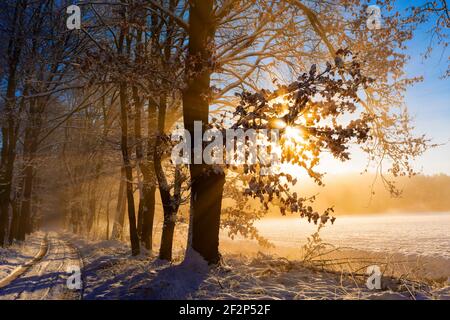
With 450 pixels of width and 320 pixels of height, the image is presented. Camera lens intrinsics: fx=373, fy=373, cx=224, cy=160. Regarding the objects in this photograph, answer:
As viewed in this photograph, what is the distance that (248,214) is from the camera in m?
14.8

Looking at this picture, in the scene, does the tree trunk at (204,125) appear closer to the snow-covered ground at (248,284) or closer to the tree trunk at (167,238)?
the snow-covered ground at (248,284)

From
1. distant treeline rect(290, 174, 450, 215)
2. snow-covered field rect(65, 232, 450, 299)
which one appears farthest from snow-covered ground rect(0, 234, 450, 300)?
distant treeline rect(290, 174, 450, 215)

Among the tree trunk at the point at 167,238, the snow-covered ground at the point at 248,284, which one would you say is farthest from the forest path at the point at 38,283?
the tree trunk at the point at 167,238

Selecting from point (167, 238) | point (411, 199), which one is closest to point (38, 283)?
point (167, 238)

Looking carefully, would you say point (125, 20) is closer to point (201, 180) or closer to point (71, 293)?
point (201, 180)

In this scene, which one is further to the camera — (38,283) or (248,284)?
(38,283)

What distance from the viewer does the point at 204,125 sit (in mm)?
8289

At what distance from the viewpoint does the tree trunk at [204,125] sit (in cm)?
862

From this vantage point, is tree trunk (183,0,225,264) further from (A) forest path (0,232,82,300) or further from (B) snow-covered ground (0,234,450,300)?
(A) forest path (0,232,82,300)

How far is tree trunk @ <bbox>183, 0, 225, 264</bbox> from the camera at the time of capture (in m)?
8.62

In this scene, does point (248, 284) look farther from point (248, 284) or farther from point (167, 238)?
point (167, 238)
